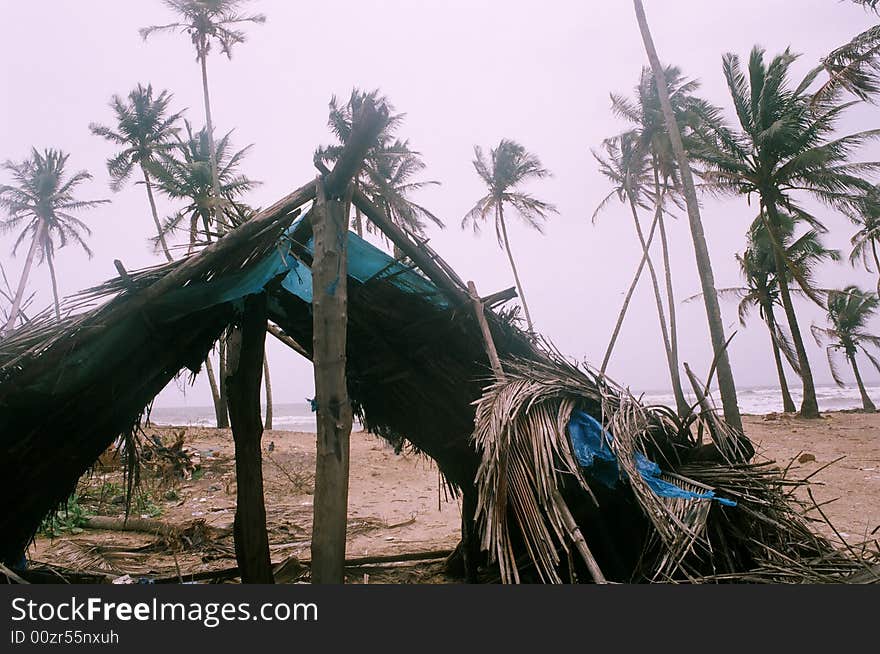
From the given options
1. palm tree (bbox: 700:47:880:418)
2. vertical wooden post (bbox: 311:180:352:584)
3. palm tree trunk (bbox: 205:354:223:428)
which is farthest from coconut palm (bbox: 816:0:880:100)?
palm tree trunk (bbox: 205:354:223:428)

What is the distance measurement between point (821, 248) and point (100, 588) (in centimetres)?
2267

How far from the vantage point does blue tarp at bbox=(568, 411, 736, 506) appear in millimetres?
2607

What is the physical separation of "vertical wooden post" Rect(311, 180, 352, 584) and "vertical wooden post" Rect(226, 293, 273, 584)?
99 centimetres

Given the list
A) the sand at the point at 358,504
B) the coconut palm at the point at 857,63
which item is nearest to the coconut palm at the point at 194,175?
the sand at the point at 358,504

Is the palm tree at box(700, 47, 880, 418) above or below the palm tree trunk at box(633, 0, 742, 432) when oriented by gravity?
above

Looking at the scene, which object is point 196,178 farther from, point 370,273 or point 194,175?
point 370,273

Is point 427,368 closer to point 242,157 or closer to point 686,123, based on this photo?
point 686,123

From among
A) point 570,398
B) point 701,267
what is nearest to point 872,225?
point 701,267

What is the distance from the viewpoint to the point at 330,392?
8.82ft

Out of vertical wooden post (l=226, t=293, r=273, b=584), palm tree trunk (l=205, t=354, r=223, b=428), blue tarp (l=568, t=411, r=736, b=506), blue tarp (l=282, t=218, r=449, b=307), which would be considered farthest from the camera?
palm tree trunk (l=205, t=354, r=223, b=428)

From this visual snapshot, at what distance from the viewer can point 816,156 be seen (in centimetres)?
1302

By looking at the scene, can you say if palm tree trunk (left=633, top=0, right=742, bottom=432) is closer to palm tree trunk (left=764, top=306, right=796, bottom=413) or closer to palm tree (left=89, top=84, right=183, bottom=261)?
palm tree trunk (left=764, top=306, right=796, bottom=413)

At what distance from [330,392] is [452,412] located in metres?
1.29

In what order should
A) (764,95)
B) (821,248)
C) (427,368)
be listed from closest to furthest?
(427,368) < (764,95) < (821,248)
